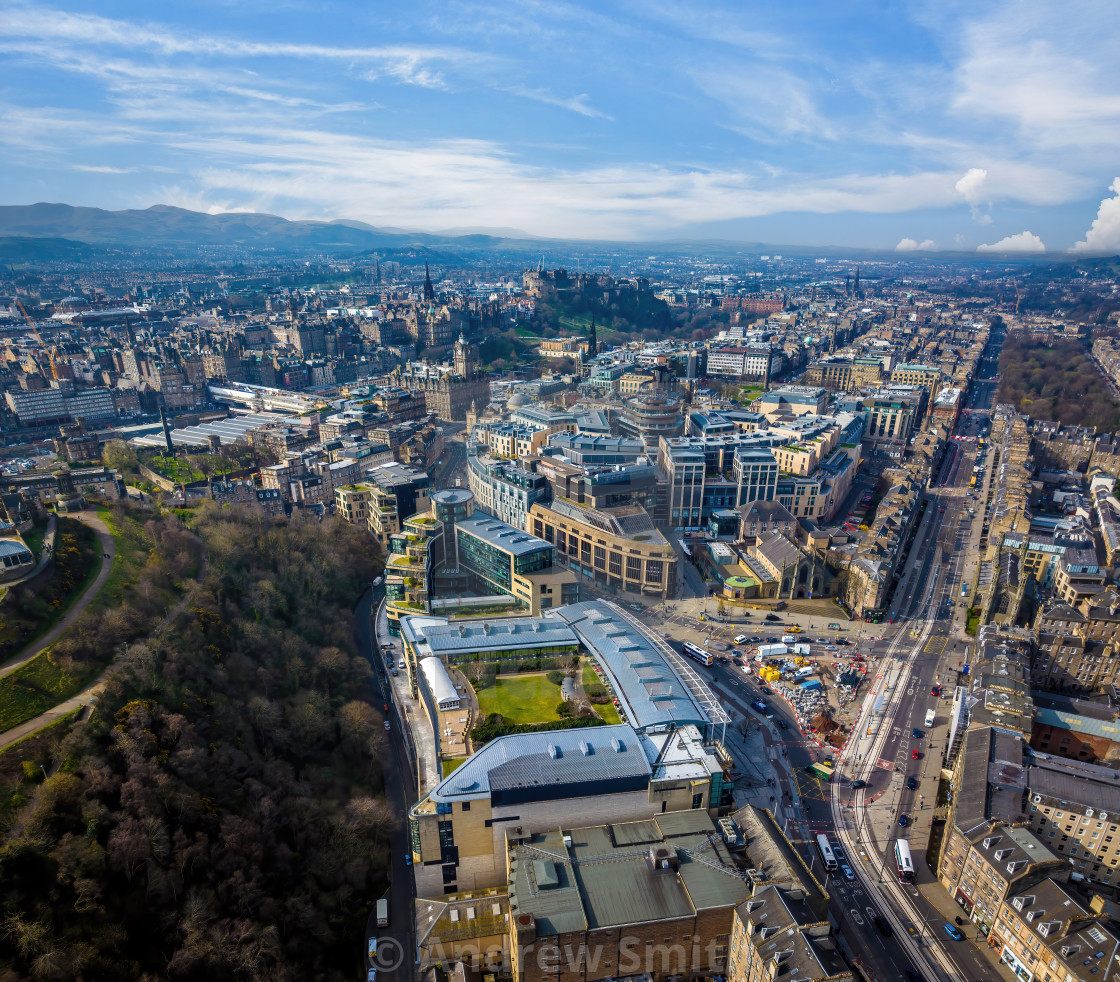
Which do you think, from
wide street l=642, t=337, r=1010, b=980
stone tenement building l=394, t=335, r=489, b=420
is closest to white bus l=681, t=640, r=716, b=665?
wide street l=642, t=337, r=1010, b=980

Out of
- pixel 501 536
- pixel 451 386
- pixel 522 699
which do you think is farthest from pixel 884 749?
pixel 451 386

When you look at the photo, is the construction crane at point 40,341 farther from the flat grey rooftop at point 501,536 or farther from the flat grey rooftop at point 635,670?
the flat grey rooftop at point 635,670

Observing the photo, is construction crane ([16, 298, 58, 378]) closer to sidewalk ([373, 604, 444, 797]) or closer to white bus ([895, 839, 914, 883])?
sidewalk ([373, 604, 444, 797])

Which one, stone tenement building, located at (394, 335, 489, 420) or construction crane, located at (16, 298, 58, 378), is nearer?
stone tenement building, located at (394, 335, 489, 420)

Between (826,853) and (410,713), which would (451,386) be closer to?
(410,713)

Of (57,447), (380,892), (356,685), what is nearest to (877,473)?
(356,685)

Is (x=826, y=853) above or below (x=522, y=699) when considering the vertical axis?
below
